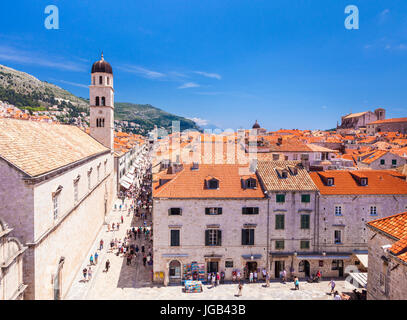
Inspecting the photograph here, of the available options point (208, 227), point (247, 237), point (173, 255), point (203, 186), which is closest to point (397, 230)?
point (247, 237)

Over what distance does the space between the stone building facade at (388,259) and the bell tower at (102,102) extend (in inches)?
1654

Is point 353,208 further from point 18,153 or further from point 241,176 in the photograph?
point 18,153

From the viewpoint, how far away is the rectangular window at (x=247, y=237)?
86.7ft

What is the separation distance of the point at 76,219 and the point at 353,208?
26411 millimetres

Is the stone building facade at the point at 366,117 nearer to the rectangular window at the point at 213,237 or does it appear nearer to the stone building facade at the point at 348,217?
the stone building facade at the point at 348,217

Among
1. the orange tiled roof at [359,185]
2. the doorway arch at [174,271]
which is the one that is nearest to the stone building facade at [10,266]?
the doorway arch at [174,271]

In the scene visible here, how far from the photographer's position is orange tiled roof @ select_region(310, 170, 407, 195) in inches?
1086

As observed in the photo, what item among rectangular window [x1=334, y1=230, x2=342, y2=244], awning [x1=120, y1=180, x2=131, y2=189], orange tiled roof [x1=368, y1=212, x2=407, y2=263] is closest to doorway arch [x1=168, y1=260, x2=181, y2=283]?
rectangular window [x1=334, y1=230, x2=342, y2=244]

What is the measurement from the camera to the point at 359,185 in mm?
28453

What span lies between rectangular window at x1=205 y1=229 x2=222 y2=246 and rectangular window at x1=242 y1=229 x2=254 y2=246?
2259 millimetres

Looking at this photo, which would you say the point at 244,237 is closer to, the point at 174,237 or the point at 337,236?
the point at 174,237

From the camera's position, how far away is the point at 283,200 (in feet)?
87.5

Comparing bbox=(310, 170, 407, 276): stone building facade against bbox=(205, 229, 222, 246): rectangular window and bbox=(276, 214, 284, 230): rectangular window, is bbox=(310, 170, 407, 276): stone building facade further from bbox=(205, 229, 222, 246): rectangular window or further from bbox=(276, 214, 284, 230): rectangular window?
bbox=(205, 229, 222, 246): rectangular window
